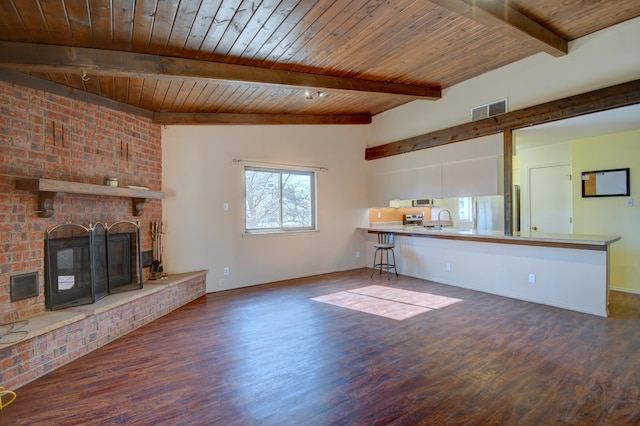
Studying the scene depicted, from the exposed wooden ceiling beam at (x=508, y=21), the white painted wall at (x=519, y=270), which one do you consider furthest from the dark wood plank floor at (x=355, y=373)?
the exposed wooden ceiling beam at (x=508, y=21)

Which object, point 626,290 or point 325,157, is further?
point 325,157

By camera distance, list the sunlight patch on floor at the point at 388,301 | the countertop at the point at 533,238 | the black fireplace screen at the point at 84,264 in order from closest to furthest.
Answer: the black fireplace screen at the point at 84,264 < the countertop at the point at 533,238 < the sunlight patch on floor at the point at 388,301

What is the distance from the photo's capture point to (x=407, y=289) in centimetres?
501

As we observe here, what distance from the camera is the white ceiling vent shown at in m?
4.45

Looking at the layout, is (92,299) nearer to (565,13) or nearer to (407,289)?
(407,289)

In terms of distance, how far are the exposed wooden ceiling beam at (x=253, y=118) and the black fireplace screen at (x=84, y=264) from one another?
1.68m

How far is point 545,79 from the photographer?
402 centimetres

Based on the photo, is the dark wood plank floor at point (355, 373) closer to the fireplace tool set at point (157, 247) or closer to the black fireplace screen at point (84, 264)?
the black fireplace screen at point (84, 264)

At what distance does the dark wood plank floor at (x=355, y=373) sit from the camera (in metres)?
2.00

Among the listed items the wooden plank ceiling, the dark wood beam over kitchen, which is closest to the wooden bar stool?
the dark wood beam over kitchen

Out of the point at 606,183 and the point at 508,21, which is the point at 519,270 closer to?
the point at 606,183

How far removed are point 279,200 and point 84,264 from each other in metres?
3.16

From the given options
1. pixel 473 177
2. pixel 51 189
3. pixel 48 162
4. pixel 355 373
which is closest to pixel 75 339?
pixel 51 189

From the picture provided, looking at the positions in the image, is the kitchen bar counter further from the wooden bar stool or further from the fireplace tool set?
the fireplace tool set
